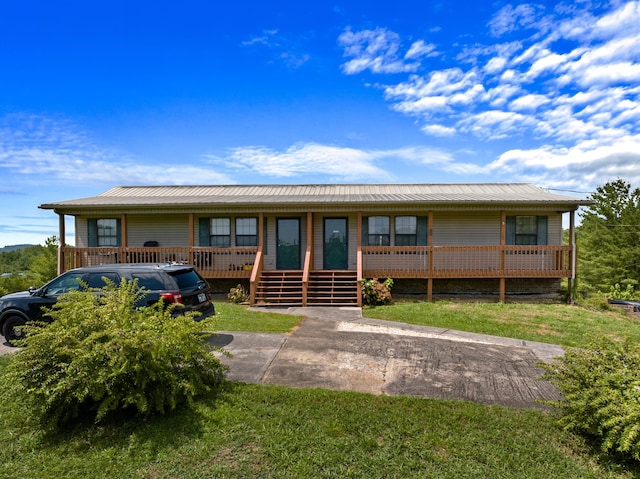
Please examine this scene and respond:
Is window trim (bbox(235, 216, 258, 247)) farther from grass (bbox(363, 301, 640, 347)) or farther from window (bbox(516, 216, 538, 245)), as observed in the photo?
window (bbox(516, 216, 538, 245))

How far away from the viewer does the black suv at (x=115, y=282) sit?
655 centimetres

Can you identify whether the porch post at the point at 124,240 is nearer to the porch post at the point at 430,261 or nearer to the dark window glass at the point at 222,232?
the dark window glass at the point at 222,232

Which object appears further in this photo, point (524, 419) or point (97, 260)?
point (97, 260)

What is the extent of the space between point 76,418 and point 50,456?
0.59 meters

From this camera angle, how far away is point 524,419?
3.89m

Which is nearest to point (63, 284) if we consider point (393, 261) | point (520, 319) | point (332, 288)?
point (332, 288)

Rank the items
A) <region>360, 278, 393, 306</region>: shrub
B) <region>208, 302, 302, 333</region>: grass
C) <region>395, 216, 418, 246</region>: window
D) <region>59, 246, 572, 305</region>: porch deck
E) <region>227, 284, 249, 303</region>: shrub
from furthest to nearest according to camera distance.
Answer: <region>395, 216, 418, 246</region>: window → <region>59, 246, 572, 305</region>: porch deck → <region>227, 284, 249, 303</region>: shrub → <region>360, 278, 393, 306</region>: shrub → <region>208, 302, 302, 333</region>: grass

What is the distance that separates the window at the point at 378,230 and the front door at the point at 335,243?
915mm

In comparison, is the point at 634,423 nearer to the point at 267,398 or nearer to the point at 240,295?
the point at 267,398

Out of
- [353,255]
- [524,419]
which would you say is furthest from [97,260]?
[524,419]

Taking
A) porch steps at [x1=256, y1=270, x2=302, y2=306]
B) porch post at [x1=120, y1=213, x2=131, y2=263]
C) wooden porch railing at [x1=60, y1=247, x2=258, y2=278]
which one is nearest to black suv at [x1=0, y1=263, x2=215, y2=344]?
porch steps at [x1=256, y1=270, x2=302, y2=306]

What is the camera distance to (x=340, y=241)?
13.3 metres

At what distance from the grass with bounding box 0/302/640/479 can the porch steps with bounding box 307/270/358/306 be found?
6675mm

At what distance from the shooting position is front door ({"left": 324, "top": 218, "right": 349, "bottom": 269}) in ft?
43.6
